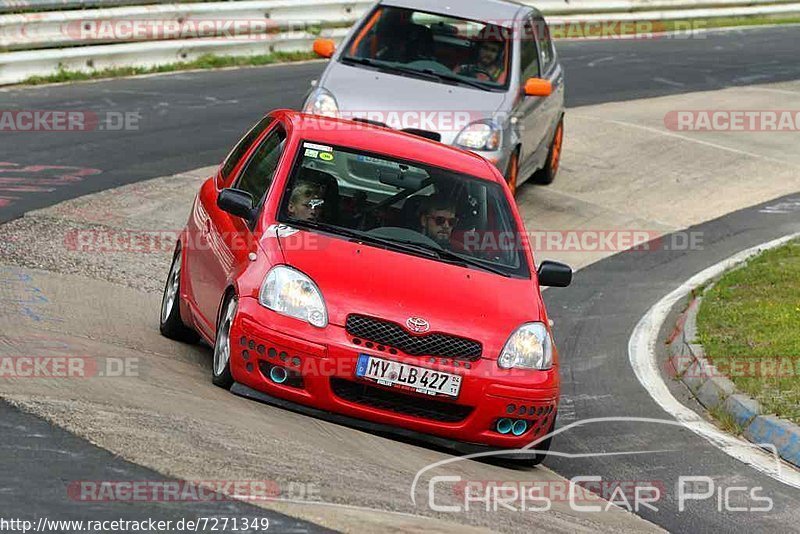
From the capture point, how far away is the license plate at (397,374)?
7.84 metres

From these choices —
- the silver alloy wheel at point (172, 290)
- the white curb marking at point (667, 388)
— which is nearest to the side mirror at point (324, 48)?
the white curb marking at point (667, 388)

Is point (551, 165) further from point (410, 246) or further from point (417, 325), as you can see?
point (417, 325)

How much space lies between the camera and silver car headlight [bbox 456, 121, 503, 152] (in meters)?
13.6

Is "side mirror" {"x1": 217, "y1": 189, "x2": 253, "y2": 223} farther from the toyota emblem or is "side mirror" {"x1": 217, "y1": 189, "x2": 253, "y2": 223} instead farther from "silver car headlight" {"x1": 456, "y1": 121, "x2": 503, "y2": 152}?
"silver car headlight" {"x1": 456, "y1": 121, "x2": 503, "y2": 152}

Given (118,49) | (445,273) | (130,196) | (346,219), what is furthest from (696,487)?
(118,49)

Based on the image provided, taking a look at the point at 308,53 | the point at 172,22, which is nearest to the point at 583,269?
the point at 172,22

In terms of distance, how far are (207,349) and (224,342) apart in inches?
64.0

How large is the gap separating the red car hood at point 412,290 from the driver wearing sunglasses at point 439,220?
0.34 m

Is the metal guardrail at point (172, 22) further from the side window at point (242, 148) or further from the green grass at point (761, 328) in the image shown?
the side window at point (242, 148)

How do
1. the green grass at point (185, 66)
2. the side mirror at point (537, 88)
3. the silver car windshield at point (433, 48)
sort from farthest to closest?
the green grass at point (185, 66) < the side mirror at point (537, 88) < the silver car windshield at point (433, 48)

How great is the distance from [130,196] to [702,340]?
18.3ft

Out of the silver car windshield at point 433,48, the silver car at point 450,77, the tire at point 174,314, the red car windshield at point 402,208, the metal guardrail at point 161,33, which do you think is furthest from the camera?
A: the metal guardrail at point 161,33

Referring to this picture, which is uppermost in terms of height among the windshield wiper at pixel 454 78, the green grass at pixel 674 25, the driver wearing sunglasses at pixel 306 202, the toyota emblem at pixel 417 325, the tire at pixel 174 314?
the driver wearing sunglasses at pixel 306 202

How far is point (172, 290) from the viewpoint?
975cm
